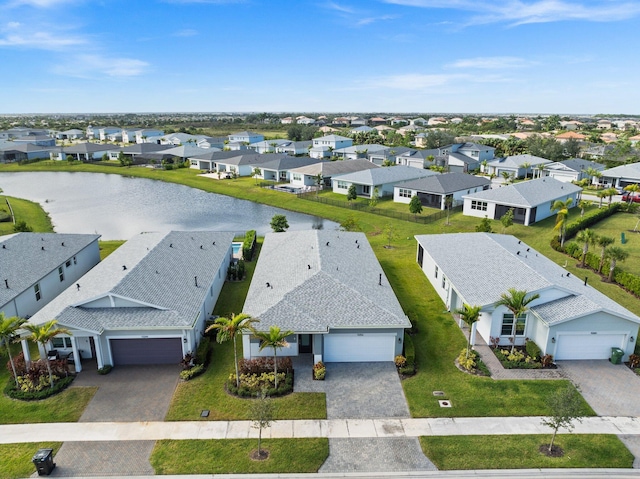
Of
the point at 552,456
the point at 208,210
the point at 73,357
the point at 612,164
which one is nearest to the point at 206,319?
the point at 73,357

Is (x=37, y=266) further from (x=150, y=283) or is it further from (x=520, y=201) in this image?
(x=520, y=201)

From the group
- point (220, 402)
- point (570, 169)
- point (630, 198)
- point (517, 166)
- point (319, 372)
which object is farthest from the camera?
point (517, 166)

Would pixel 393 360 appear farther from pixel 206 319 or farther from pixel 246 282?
pixel 246 282

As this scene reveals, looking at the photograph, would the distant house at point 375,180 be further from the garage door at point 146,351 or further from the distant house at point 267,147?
the distant house at point 267,147

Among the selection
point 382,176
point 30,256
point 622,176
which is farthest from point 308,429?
point 622,176

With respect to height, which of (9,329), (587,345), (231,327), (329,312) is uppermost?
(231,327)

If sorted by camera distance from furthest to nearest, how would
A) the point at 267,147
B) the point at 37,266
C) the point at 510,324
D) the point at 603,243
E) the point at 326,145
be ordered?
the point at 267,147 → the point at 326,145 → the point at 603,243 → the point at 37,266 → the point at 510,324

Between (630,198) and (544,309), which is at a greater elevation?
(544,309)

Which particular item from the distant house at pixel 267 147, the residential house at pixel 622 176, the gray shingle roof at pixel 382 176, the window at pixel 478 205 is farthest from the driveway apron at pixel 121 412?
the distant house at pixel 267 147
